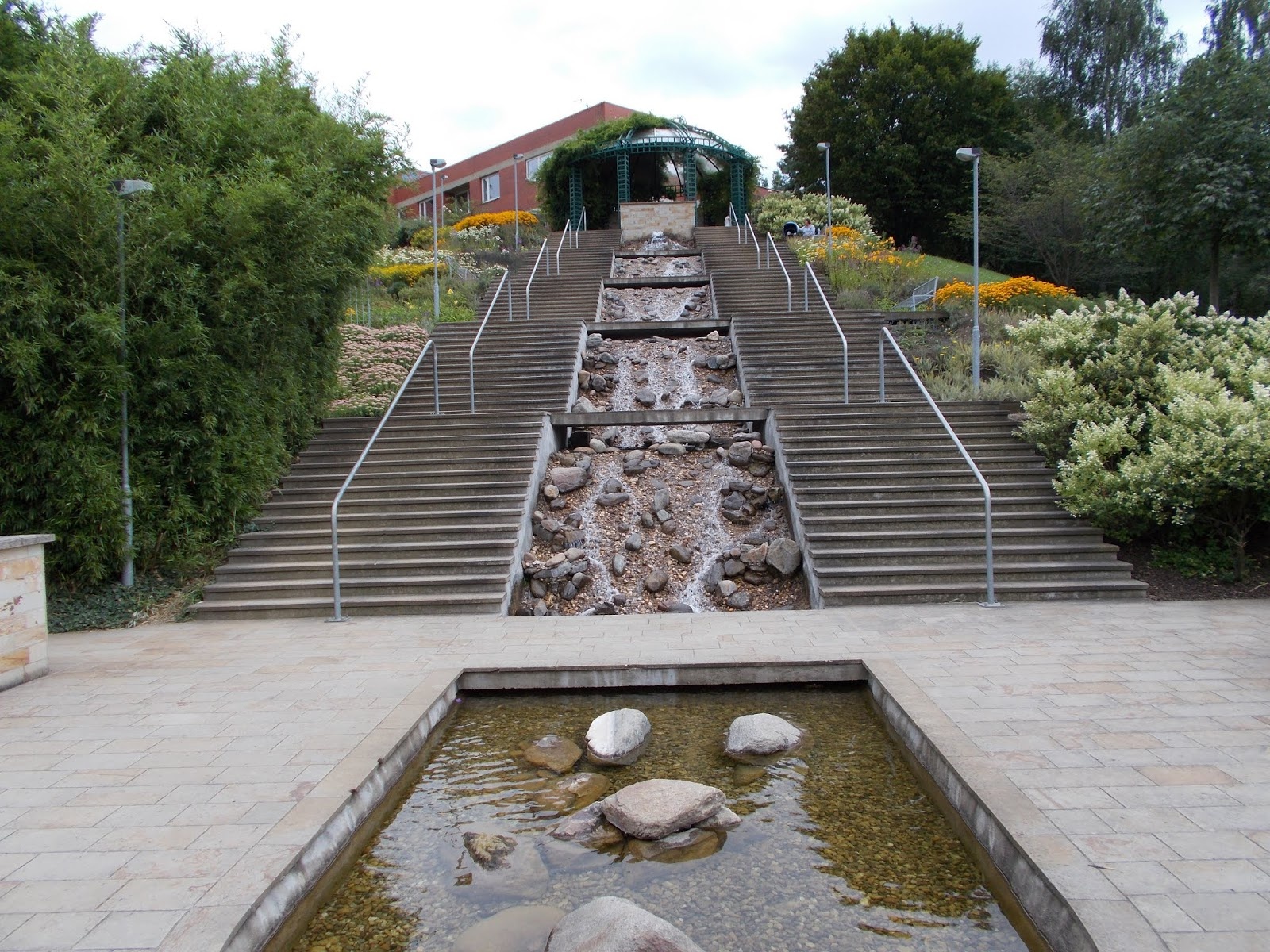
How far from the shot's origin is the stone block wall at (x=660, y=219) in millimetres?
26047

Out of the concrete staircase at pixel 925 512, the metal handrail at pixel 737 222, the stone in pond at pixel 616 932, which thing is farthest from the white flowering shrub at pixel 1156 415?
the metal handrail at pixel 737 222

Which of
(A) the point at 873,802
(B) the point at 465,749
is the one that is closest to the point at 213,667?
(B) the point at 465,749

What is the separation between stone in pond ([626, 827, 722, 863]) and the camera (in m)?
3.84

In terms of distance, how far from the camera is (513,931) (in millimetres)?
3285

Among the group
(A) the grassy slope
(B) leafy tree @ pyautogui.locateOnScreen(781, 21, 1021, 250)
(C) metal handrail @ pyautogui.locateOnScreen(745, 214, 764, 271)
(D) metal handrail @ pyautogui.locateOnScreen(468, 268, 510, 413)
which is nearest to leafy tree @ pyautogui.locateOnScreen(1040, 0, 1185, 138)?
(B) leafy tree @ pyautogui.locateOnScreen(781, 21, 1021, 250)

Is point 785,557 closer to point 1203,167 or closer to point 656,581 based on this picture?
point 656,581

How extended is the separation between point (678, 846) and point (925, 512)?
6128 mm

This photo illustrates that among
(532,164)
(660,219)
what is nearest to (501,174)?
(532,164)

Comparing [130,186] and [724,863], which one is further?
[130,186]

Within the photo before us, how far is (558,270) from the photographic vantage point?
68.2ft

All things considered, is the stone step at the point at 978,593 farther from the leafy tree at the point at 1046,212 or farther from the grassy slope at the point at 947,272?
the leafy tree at the point at 1046,212

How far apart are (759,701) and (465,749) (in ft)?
6.82

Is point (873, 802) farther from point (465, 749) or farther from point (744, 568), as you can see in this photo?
point (744, 568)

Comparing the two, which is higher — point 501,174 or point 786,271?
point 501,174
